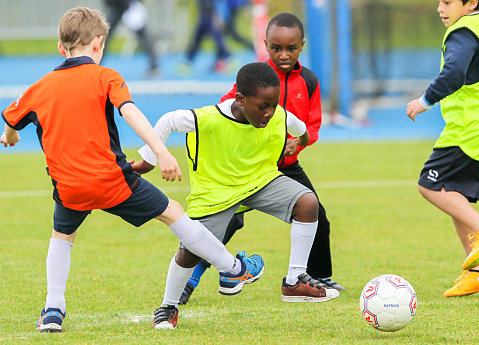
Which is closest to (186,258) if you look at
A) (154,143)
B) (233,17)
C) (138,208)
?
(138,208)

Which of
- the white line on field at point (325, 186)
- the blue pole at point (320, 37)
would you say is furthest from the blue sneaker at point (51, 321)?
the blue pole at point (320, 37)

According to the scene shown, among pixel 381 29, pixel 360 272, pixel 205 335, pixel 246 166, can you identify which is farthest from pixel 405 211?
pixel 381 29

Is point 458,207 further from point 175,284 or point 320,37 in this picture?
point 320,37

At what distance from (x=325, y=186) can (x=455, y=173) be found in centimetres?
472

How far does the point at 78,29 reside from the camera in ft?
14.0

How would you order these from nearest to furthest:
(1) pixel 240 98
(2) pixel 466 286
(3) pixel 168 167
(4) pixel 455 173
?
(3) pixel 168 167, (1) pixel 240 98, (2) pixel 466 286, (4) pixel 455 173

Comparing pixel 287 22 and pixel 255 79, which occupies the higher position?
→ pixel 287 22

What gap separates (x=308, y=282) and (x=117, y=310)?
1196 mm

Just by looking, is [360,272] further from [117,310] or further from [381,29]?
[381,29]

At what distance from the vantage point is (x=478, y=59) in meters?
5.18

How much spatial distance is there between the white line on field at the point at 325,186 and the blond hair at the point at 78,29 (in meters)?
5.39

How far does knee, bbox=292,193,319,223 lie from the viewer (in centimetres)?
488

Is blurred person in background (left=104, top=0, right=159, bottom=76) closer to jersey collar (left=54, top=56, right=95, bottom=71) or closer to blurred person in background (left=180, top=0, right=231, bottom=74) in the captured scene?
blurred person in background (left=180, top=0, right=231, bottom=74)

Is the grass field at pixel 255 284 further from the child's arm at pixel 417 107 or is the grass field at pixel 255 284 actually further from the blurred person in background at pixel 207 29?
the blurred person in background at pixel 207 29
